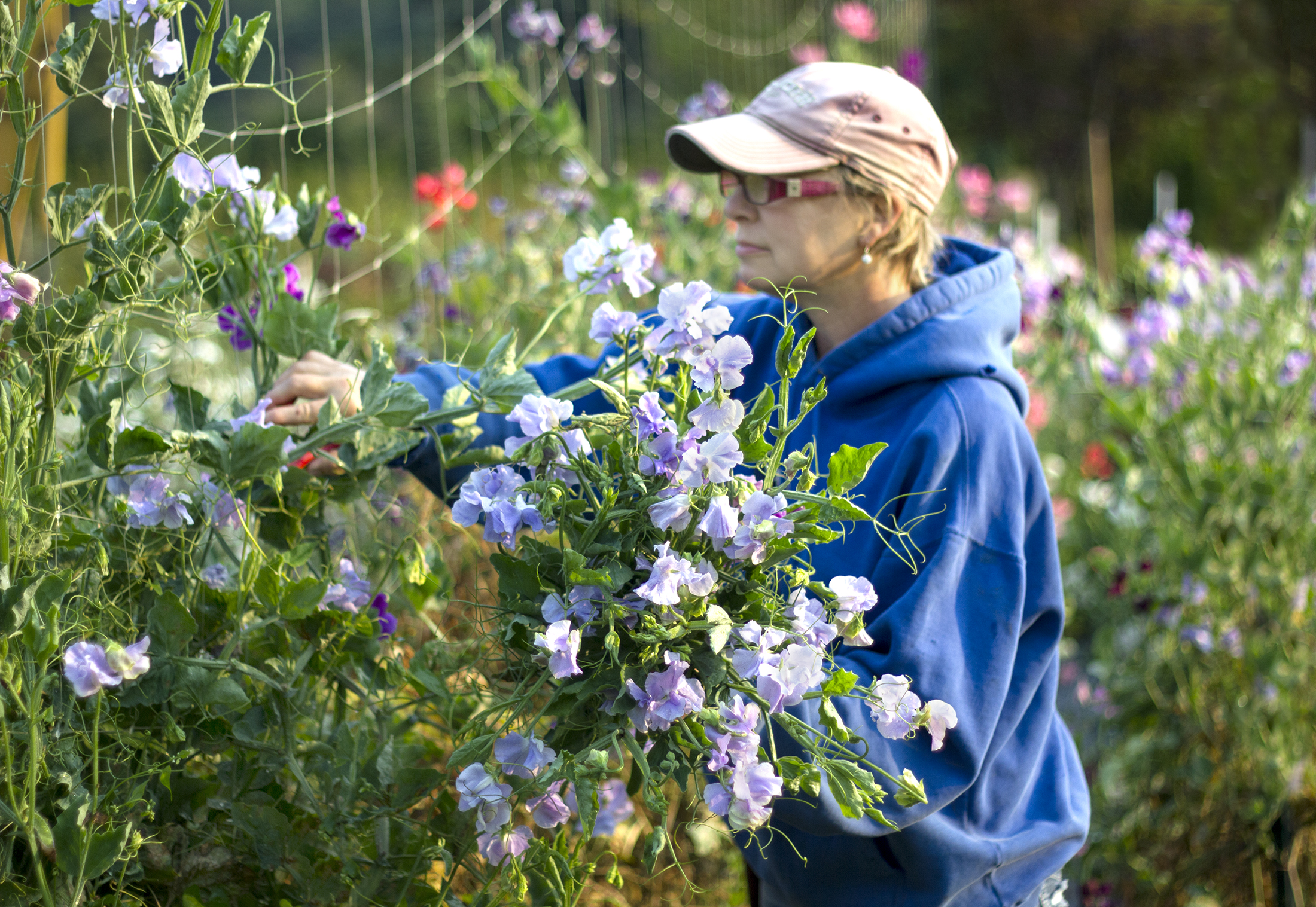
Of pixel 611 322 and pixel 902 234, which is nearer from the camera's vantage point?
pixel 611 322

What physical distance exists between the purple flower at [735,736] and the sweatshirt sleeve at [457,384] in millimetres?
445

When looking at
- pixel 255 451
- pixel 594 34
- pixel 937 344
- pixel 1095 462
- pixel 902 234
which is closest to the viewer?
pixel 255 451

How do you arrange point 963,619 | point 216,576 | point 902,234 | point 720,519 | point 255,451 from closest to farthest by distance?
point 720,519 → point 255,451 → point 216,576 → point 963,619 → point 902,234

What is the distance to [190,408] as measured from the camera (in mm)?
1066

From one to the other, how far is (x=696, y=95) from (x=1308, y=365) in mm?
2407

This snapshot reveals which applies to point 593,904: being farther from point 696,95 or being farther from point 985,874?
point 696,95

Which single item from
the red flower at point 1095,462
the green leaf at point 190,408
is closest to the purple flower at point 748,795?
the green leaf at point 190,408

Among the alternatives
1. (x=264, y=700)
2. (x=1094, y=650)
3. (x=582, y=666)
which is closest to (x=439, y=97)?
(x=264, y=700)

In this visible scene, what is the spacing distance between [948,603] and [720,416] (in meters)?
0.47

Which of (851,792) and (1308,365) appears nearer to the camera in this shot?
(851,792)

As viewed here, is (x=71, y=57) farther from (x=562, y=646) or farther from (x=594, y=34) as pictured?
(x=594, y=34)

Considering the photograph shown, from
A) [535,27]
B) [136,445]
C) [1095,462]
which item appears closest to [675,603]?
[136,445]

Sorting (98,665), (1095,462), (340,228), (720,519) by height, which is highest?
(340,228)

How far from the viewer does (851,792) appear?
83 centimetres
